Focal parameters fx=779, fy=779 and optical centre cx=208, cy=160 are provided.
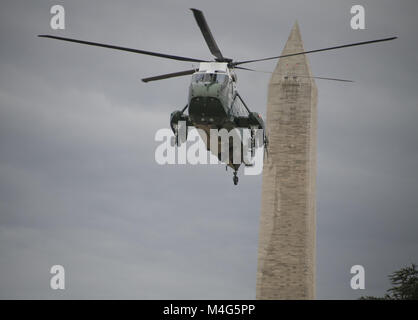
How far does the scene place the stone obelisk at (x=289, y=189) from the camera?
139ft

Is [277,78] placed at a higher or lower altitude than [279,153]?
higher

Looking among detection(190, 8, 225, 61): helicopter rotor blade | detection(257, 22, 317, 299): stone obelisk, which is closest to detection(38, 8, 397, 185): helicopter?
detection(190, 8, 225, 61): helicopter rotor blade

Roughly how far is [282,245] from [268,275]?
187 centimetres

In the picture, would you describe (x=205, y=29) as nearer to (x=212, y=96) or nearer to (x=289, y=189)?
(x=212, y=96)

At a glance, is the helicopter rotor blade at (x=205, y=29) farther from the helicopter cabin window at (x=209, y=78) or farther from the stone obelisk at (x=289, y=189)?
the stone obelisk at (x=289, y=189)

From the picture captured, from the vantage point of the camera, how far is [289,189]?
44156 mm

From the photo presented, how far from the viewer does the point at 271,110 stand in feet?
149

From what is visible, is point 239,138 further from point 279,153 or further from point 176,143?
point 279,153

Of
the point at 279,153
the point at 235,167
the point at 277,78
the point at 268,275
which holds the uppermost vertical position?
the point at 277,78

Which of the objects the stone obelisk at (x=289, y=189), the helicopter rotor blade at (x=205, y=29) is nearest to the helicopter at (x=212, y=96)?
the helicopter rotor blade at (x=205, y=29)

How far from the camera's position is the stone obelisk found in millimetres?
42438

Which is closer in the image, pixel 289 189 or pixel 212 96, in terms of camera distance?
pixel 212 96

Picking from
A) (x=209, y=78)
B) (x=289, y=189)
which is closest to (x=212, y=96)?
(x=209, y=78)
